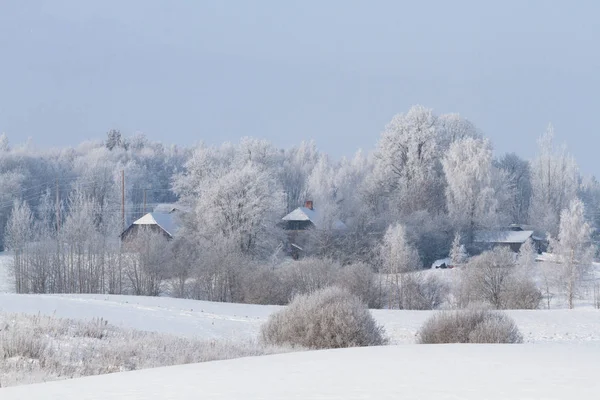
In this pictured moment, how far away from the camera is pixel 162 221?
64375 mm

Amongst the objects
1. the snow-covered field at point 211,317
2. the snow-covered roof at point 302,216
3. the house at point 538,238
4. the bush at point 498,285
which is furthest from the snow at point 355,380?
the snow-covered roof at point 302,216

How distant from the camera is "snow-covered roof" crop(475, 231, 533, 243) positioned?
62188 mm

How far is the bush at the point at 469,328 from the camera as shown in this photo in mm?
18656

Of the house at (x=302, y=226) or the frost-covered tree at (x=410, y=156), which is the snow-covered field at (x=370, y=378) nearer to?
the house at (x=302, y=226)

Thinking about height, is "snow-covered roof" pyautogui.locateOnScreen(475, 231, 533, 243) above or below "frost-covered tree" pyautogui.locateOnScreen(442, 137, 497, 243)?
below

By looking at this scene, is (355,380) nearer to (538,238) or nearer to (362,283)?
(362,283)

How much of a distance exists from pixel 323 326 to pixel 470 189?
47893 mm

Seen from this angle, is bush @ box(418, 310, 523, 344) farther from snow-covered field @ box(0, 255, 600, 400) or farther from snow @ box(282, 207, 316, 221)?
snow @ box(282, 207, 316, 221)

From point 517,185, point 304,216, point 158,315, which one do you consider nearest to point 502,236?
point 304,216

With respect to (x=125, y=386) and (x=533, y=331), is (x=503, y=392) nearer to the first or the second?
(x=125, y=386)

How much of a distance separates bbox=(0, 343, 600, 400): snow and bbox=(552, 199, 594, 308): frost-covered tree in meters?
40.6

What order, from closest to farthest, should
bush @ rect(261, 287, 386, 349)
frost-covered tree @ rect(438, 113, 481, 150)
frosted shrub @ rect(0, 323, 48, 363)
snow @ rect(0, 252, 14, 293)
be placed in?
frosted shrub @ rect(0, 323, 48, 363) < bush @ rect(261, 287, 386, 349) < snow @ rect(0, 252, 14, 293) < frost-covered tree @ rect(438, 113, 481, 150)

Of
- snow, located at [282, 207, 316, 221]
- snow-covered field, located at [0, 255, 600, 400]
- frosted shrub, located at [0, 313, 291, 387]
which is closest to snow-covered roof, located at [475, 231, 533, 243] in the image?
snow, located at [282, 207, 316, 221]

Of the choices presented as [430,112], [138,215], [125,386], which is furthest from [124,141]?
[125,386]
